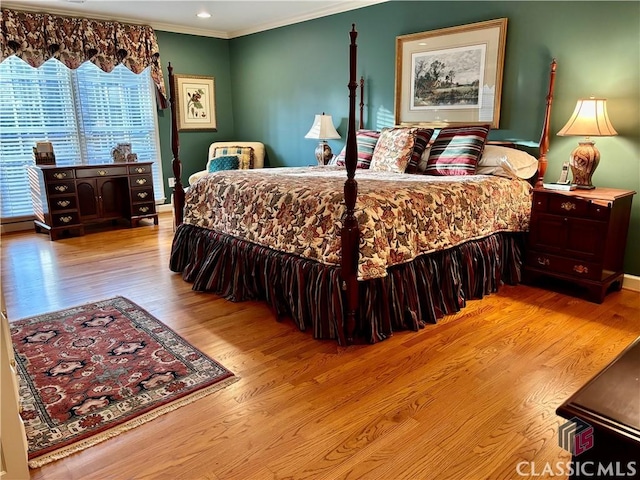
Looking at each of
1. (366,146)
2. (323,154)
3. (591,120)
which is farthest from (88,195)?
(591,120)

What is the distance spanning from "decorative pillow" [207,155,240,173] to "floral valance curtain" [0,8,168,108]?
42.0 inches

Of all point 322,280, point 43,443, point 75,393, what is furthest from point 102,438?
point 322,280

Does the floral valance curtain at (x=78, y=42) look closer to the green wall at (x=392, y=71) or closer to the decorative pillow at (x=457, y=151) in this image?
the green wall at (x=392, y=71)

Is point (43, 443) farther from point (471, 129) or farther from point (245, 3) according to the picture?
point (245, 3)

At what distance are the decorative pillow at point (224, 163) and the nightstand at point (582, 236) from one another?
372 centimetres

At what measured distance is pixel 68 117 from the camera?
5.32m

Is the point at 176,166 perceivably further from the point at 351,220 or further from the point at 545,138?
the point at 545,138

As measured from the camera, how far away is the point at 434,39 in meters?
4.08

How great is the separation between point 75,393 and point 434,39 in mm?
3820

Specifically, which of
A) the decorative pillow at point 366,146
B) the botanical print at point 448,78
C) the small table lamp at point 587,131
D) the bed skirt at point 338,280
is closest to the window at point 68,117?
the bed skirt at point 338,280

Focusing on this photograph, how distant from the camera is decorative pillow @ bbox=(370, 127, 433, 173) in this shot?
3674mm

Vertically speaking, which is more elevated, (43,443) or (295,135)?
(295,135)

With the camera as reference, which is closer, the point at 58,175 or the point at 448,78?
the point at 448,78

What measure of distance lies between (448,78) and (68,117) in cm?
422
